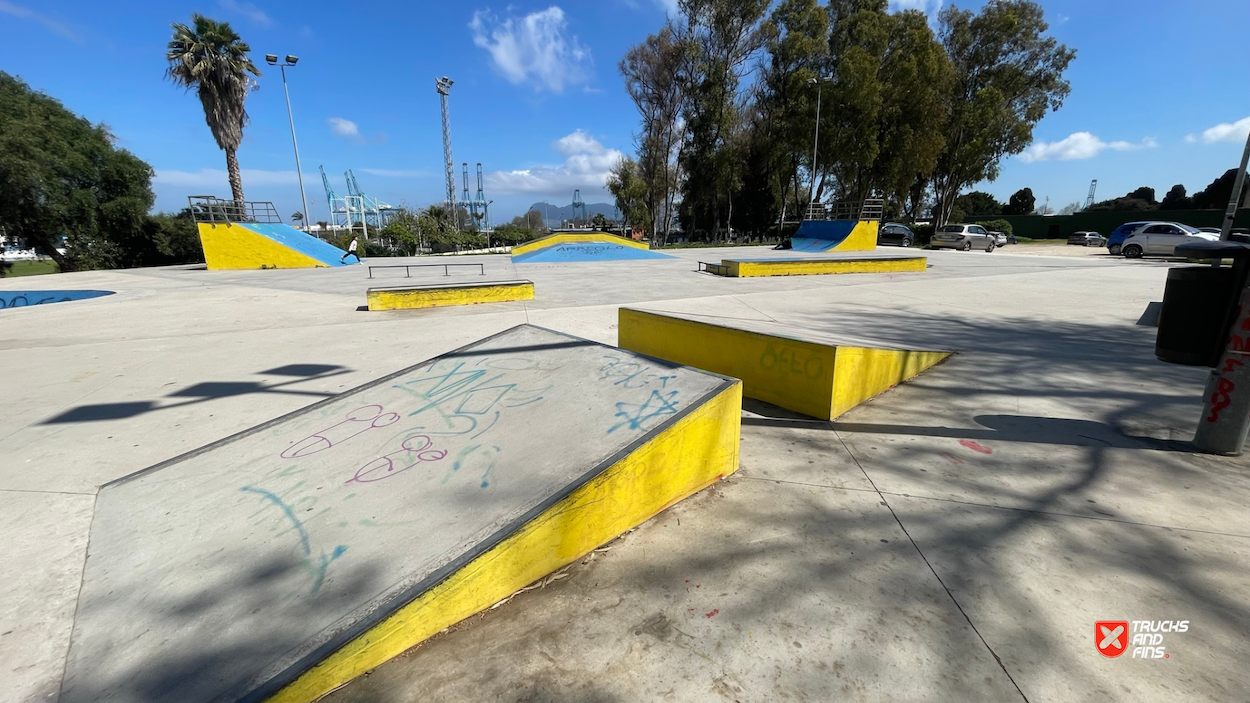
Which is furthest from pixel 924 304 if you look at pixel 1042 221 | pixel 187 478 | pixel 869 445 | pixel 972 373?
pixel 1042 221

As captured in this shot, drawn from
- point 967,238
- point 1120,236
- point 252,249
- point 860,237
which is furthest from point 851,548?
point 967,238

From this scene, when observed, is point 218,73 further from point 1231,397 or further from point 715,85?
point 1231,397

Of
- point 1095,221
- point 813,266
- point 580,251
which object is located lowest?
point 813,266

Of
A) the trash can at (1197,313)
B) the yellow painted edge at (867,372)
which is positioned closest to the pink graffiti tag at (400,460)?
the yellow painted edge at (867,372)

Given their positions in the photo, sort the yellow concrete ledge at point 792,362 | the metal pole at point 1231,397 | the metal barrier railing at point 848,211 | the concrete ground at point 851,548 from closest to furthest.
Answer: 1. the concrete ground at point 851,548
2. the metal pole at point 1231,397
3. the yellow concrete ledge at point 792,362
4. the metal barrier railing at point 848,211

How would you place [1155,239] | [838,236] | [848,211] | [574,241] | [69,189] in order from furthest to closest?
[848,211], [69,189], [838,236], [574,241], [1155,239]

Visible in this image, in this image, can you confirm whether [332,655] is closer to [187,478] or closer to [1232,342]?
[187,478]

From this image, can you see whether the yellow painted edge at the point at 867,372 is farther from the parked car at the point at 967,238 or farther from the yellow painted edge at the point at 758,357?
the parked car at the point at 967,238

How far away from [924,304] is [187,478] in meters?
11.5

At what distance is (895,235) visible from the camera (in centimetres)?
3275

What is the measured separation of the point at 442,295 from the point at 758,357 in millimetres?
7608

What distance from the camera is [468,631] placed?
6.55 ft

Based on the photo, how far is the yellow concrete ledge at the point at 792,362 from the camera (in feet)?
13.4

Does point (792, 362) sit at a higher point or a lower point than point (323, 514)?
higher
